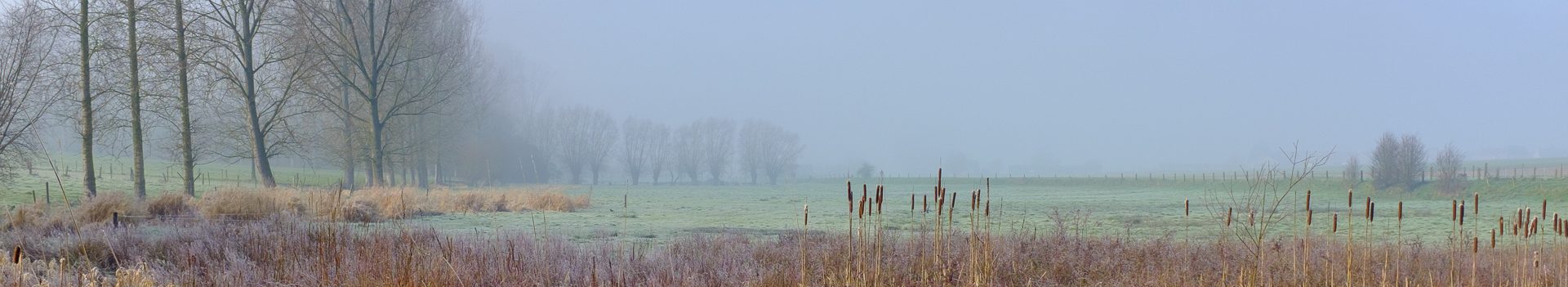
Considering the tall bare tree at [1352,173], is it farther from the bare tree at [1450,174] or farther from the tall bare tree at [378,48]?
the tall bare tree at [378,48]

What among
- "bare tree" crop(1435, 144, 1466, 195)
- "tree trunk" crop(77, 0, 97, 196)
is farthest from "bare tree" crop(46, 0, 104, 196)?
"bare tree" crop(1435, 144, 1466, 195)

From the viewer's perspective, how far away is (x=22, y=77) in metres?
12.0

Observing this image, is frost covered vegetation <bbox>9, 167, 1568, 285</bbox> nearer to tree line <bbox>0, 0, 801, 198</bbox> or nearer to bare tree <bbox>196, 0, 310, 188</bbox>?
tree line <bbox>0, 0, 801, 198</bbox>

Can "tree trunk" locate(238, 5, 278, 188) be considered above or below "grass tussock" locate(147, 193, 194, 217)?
above

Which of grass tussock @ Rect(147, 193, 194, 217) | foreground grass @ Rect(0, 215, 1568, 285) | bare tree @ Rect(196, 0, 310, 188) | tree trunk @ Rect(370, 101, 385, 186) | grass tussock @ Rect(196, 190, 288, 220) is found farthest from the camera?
tree trunk @ Rect(370, 101, 385, 186)

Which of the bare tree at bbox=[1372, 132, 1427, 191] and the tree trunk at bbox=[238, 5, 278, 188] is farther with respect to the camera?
the bare tree at bbox=[1372, 132, 1427, 191]

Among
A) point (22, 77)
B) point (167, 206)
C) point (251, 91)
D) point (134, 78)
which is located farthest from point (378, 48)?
point (167, 206)

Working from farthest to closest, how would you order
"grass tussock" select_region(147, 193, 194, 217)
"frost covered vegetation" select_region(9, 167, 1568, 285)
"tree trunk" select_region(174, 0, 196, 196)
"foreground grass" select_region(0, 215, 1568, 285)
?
1. "tree trunk" select_region(174, 0, 196, 196)
2. "grass tussock" select_region(147, 193, 194, 217)
3. "foreground grass" select_region(0, 215, 1568, 285)
4. "frost covered vegetation" select_region(9, 167, 1568, 285)

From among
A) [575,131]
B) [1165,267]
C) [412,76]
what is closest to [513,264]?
[1165,267]

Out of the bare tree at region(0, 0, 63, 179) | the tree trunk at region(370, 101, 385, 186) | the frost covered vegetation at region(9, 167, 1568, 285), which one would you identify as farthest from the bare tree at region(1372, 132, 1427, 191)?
the bare tree at region(0, 0, 63, 179)

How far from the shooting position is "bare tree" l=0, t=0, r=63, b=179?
37.4 ft

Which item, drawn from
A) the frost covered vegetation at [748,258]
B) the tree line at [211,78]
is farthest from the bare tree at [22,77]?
the frost covered vegetation at [748,258]

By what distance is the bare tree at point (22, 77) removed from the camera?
11414 millimetres

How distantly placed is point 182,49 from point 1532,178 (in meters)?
48.2
